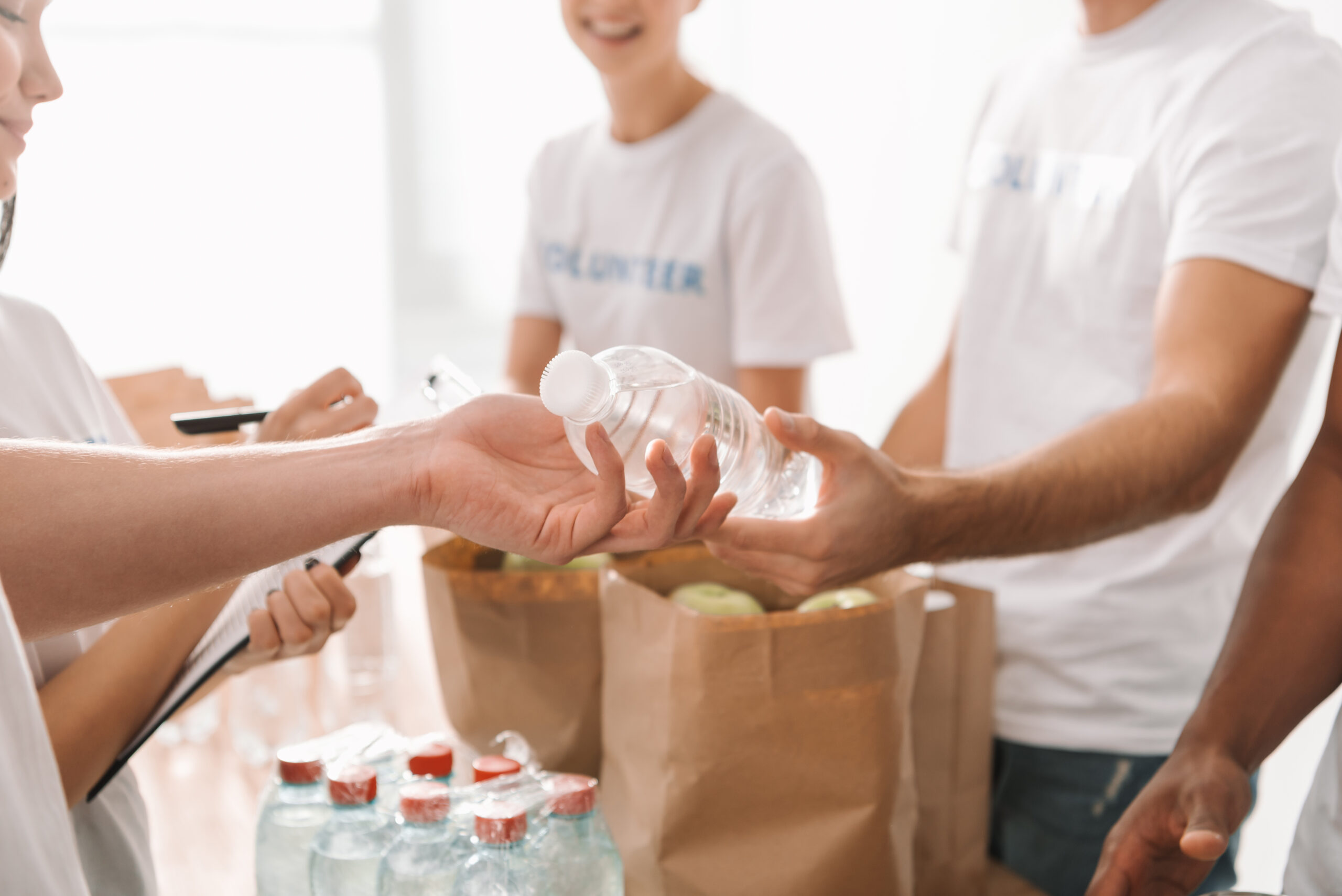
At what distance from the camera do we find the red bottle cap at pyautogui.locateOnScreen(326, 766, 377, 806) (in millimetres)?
866

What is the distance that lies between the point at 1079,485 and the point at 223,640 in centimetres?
80

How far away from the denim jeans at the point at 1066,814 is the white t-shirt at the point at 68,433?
88cm

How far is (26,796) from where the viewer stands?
1.86 ft

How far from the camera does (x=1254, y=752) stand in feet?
3.10

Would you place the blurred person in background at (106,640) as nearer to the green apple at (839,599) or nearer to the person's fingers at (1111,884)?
the green apple at (839,599)

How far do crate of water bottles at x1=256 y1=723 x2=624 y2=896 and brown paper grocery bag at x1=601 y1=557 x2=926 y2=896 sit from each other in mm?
66

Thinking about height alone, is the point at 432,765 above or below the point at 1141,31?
below

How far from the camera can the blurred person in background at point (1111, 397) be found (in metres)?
1.03

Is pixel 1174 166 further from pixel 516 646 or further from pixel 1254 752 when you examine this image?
pixel 516 646

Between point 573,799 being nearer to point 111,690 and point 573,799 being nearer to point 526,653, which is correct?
point 526,653

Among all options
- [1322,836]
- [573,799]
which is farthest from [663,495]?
[1322,836]

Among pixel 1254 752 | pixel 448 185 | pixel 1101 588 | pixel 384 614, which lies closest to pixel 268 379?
pixel 448 185

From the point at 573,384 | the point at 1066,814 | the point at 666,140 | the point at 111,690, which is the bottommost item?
the point at 1066,814

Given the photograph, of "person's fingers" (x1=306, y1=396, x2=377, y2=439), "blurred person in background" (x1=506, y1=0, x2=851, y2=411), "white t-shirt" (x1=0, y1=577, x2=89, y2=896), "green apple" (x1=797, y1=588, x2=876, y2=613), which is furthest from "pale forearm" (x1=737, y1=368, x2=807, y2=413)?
"white t-shirt" (x1=0, y1=577, x2=89, y2=896)
